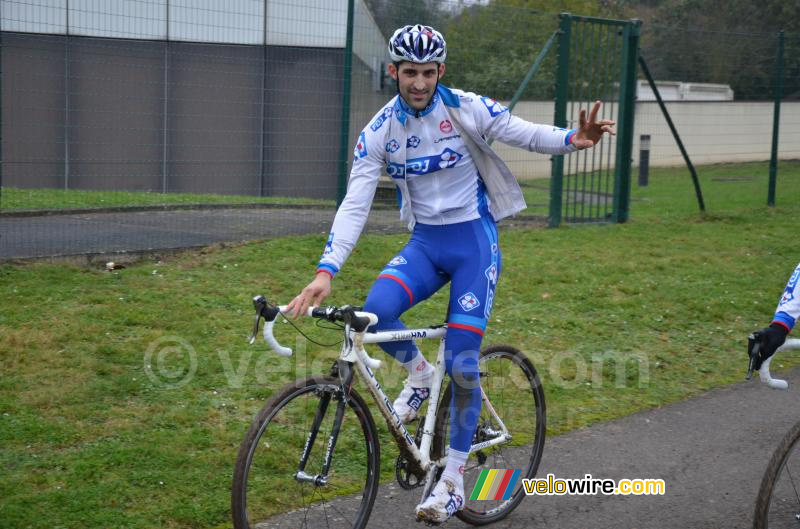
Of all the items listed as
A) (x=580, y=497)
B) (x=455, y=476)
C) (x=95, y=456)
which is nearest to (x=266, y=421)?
(x=455, y=476)

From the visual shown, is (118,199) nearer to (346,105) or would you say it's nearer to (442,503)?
(346,105)

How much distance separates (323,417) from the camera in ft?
13.1

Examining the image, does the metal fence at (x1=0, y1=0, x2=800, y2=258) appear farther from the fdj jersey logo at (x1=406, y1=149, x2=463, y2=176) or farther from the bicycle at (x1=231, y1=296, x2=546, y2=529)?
the fdj jersey logo at (x1=406, y1=149, x2=463, y2=176)

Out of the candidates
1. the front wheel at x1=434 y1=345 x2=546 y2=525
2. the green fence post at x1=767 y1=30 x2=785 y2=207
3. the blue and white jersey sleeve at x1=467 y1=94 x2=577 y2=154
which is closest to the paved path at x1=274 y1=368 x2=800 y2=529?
the front wheel at x1=434 y1=345 x2=546 y2=525

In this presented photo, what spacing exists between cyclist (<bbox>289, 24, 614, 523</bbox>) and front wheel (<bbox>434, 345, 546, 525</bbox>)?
0.21 metres

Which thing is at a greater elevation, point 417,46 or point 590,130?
point 417,46

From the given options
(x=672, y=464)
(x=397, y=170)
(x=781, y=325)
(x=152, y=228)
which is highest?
(x=397, y=170)

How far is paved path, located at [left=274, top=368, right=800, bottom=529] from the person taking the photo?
4789 millimetres

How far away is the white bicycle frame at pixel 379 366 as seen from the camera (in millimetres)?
4020

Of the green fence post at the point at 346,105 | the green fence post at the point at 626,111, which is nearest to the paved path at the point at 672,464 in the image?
the green fence post at the point at 346,105

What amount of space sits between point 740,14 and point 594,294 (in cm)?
3253

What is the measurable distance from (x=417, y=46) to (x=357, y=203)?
0.74 metres

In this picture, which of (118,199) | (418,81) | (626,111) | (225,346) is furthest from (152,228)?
(626,111)

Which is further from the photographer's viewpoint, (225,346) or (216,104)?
(216,104)
